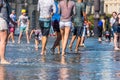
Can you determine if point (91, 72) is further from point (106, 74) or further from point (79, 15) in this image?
point (79, 15)

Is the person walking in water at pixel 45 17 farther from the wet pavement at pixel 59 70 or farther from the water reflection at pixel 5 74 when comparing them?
the water reflection at pixel 5 74

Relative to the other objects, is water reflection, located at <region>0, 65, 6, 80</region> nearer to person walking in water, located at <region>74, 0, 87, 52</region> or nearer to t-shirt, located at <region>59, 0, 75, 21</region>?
t-shirt, located at <region>59, 0, 75, 21</region>

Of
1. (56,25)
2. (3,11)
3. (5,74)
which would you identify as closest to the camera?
(5,74)

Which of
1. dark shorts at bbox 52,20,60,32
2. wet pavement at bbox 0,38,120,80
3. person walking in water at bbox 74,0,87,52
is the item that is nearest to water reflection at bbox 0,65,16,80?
wet pavement at bbox 0,38,120,80

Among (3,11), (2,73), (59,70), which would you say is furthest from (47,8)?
(2,73)

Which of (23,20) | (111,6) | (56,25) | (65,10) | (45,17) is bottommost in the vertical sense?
(111,6)

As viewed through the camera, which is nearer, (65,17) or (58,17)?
(65,17)

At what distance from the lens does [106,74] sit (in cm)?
1088

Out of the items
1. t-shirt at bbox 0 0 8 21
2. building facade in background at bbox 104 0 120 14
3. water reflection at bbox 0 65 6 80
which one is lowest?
building facade in background at bbox 104 0 120 14

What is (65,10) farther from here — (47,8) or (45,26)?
(45,26)

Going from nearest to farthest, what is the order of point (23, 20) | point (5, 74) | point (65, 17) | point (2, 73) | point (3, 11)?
point (5, 74), point (2, 73), point (3, 11), point (65, 17), point (23, 20)

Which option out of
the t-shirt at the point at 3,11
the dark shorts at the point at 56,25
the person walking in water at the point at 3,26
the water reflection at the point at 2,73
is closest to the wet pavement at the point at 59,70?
the water reflection at the point at 2,73

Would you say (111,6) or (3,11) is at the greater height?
(3,11)

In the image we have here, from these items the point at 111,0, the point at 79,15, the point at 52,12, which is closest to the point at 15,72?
the point at 52,12
